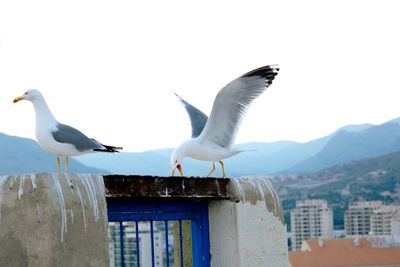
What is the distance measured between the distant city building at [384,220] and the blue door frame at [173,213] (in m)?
130

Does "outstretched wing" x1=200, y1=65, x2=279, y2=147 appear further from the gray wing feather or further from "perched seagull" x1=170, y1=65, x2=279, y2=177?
the gray wing feather

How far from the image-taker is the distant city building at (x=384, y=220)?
132 meters

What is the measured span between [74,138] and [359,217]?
133m

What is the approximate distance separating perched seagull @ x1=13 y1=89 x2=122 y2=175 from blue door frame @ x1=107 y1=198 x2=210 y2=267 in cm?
60

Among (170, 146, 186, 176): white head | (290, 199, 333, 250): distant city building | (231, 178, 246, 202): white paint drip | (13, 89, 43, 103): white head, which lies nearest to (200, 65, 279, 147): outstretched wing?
(170, 146, 186, 176): white head

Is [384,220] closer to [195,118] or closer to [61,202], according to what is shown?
[195,118]

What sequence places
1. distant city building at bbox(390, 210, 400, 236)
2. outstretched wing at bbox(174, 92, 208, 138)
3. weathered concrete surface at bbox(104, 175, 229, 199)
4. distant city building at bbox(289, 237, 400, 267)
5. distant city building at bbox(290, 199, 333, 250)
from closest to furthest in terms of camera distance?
weathered concrete surface at bbox(104, 175, 229, 199) → outstretched wing at bbox(174, 92, 208, 138) → distant city building at bbox(289, 237, 400, 267) → distant city building at bbox(390, 210, 400, 236) → distant city building at bbox(290, 199, 333, 250)

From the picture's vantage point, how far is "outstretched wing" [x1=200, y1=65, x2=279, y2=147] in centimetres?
486

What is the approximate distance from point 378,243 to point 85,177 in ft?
319

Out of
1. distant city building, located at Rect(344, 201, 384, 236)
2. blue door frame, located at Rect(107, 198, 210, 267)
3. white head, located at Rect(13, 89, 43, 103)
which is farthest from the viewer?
distant city building, located at Rect(344, 201, 384, 236)

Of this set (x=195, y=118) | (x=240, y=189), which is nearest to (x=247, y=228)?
(x=240, y=189)

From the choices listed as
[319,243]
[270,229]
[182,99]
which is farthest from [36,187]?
[319,243]

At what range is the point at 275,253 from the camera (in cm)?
415

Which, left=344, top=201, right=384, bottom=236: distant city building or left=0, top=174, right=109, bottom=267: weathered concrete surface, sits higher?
left=344, top=201, right=384, bottom=236: distant city building
